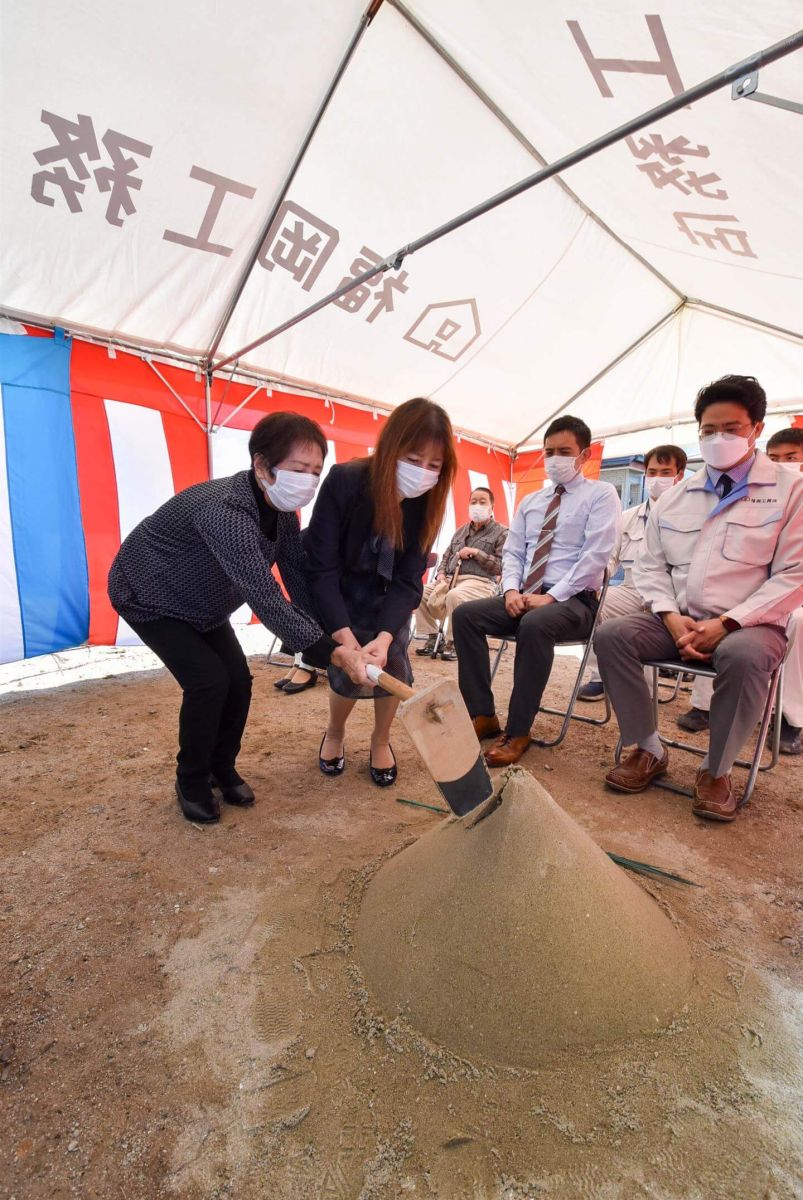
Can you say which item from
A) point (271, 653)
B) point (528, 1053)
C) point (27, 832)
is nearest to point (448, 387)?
point (271, 653)

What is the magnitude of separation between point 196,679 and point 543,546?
5.81 ft

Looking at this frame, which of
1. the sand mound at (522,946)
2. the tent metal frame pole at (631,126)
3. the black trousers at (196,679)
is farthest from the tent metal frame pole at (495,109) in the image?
the sand mound at (522,946)

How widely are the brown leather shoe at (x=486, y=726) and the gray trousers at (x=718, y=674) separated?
0.64 m

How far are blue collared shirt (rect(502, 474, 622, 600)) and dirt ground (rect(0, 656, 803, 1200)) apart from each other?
42.7 inches

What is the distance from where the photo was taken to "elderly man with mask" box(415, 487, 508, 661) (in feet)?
14.3

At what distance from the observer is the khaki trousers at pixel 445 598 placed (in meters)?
4.27

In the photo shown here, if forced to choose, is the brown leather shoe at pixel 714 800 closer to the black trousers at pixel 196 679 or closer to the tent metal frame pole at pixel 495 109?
the black trousers at pixel 196 679

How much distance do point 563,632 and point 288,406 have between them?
3.35 metres

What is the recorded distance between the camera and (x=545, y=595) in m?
2.58

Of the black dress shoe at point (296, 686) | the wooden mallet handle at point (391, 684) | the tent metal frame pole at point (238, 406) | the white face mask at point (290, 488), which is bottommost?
the black dress shoe at point (296, 686)

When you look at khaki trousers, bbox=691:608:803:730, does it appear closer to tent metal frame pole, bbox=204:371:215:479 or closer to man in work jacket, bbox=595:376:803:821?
man in work jacket, bbox=595:376:803:821

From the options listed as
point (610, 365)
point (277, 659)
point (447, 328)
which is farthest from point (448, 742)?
point (610, 365)

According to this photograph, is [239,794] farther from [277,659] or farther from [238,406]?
[238,406]

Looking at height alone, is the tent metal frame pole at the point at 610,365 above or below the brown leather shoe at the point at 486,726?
above
